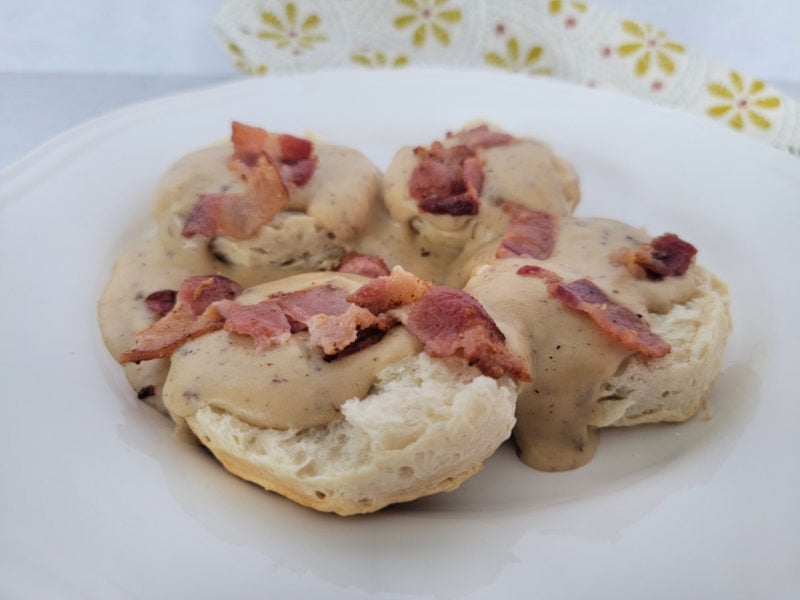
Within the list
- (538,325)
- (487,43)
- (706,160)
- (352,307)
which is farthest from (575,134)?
(352,307)

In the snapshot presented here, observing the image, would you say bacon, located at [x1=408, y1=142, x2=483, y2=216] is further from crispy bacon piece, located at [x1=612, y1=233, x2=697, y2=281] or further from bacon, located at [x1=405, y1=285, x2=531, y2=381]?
bacon, located at [x1=405, y1=285, x2=531, y2=381]

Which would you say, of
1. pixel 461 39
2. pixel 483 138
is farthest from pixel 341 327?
pixel 461 39

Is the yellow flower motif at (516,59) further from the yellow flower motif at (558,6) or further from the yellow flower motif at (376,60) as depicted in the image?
the yellow flower motif at (376,60)

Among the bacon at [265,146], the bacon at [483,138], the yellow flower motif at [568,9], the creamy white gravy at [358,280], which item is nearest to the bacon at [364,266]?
the creamy white gravy at [358,280]

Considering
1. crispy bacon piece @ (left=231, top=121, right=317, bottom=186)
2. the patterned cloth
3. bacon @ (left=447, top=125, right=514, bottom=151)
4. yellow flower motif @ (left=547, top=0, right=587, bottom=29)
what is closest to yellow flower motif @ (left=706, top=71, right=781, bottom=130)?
the patterned cloth

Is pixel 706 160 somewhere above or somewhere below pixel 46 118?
above

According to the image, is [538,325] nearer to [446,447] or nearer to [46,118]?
[446,447]
